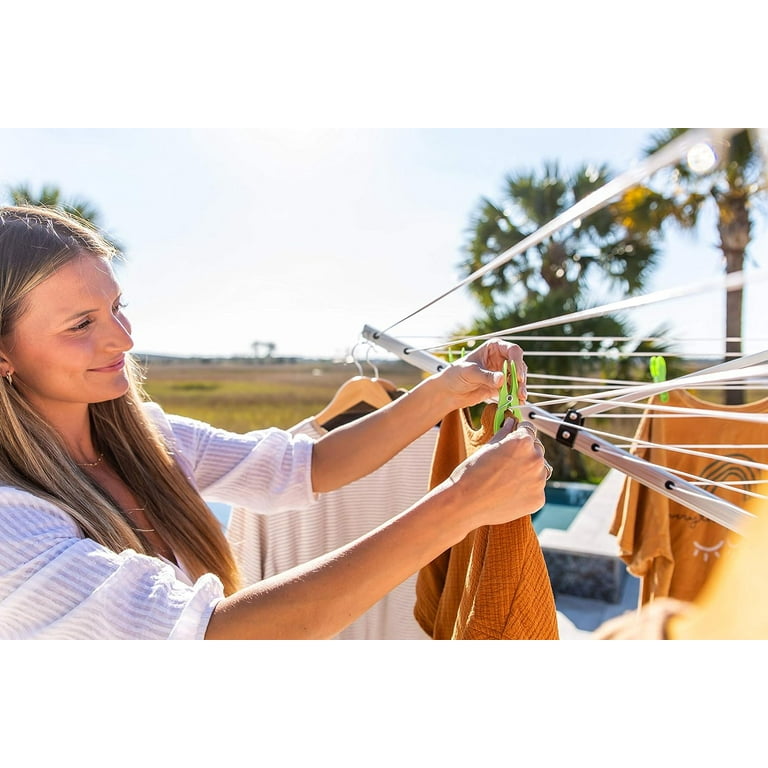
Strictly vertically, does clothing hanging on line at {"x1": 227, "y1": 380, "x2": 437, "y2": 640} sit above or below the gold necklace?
below

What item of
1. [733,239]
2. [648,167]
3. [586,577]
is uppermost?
[733,239]

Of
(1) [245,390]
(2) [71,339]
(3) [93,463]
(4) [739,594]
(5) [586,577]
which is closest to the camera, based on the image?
(2) [71,339]

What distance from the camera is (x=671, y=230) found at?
21.1 ft

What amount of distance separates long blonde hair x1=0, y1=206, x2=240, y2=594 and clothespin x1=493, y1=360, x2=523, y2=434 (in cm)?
56

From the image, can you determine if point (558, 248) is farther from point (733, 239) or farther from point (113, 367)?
point (113, 367)

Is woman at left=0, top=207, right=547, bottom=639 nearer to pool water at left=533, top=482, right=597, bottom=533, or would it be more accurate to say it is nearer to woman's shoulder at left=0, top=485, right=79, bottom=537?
woman's shoulder at left=0, top=485, right=79, bottom=537

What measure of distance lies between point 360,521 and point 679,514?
0.81 meters

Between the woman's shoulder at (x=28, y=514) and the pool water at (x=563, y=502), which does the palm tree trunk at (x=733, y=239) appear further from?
the woman's shoulder at (x=28, y=514)

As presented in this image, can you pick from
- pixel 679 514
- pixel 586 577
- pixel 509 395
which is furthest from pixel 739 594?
pixel 586 577

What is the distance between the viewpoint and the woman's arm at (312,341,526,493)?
94 centimetres

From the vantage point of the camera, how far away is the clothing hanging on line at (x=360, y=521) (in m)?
1.43

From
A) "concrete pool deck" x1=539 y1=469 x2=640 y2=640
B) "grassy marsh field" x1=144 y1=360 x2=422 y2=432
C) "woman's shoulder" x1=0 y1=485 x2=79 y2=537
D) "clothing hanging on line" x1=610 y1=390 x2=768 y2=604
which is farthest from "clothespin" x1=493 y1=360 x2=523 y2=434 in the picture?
"grassy marsh field" x1=144 y1=360 x2=422 y2=432

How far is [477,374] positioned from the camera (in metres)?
0.93
